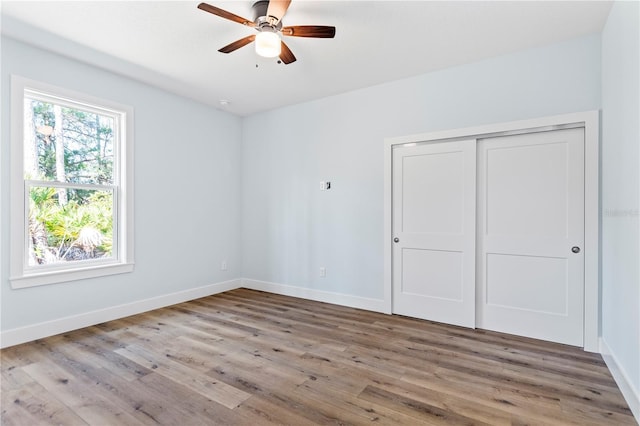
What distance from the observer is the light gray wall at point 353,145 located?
3.06 m

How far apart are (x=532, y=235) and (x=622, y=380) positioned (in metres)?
1.32

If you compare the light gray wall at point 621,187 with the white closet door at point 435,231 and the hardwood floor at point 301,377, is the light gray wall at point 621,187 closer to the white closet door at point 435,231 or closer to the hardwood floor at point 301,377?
the hardwood floor at point 301,377

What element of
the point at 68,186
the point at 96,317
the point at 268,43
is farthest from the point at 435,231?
the point at 68,186

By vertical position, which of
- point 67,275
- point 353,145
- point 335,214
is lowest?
point 67,275

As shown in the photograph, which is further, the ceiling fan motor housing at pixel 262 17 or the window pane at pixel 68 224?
the window pane at pixel 68 224

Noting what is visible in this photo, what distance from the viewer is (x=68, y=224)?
11.1 ft

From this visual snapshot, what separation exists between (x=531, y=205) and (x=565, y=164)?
1.52ft

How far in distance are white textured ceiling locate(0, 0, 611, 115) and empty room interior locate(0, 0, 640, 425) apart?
0.08 ft

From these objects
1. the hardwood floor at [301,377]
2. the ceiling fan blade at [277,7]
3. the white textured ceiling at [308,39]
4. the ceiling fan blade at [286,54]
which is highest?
the white textured ceiling at [308,39]

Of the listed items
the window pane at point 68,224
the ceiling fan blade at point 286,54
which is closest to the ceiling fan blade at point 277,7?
the ceiling fan blade at point 286,54

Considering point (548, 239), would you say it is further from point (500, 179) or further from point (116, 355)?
point (116, 355)

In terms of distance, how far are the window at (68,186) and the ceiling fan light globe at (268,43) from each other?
88.3 inches

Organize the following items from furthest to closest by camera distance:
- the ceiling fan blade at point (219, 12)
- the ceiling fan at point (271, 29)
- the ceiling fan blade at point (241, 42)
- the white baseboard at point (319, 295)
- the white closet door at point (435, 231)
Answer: the white baseboard at point (319, 295) < the white closet door at point (435, 231) < the ceiling fan blade at point (241, 42) < the ceiling fan at point (271, 29) < the ceiling fan blade at point (219, 12)

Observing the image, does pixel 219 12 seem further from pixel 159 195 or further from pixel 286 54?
pixel 159 195
